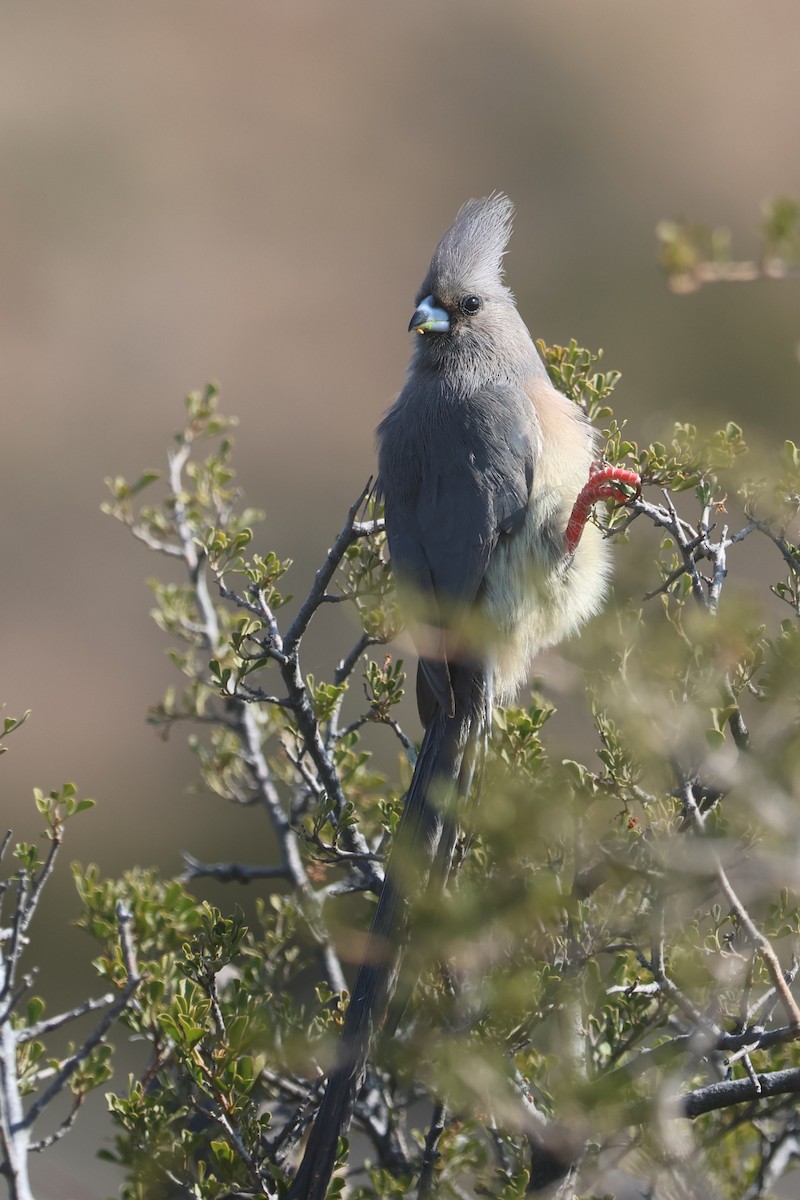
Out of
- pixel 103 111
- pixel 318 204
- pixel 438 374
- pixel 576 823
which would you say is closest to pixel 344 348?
pixel 318 204

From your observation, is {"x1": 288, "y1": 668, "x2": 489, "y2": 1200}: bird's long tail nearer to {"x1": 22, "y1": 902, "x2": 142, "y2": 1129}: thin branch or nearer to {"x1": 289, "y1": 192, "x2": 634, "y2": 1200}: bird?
{"x1": 289, "y1": 192, "x2": 634, "y2": 1200}: bird

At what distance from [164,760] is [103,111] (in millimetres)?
6337

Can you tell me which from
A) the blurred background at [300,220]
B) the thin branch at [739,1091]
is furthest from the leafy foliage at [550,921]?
the blurred background at [300,220]

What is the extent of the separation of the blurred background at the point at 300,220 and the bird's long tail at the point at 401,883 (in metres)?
6.44

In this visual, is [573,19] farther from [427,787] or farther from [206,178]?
[427,787]

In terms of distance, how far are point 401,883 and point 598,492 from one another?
105 cm

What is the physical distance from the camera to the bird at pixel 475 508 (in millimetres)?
2695

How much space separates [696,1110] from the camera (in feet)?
5.90

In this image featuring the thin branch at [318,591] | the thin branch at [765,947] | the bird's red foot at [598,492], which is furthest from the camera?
the bird's red foot at [598,492]

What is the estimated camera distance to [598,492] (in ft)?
9.13

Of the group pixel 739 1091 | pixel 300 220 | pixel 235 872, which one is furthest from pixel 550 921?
pixel 300 220

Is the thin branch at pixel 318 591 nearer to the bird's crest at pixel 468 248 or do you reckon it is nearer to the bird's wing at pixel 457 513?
the bird's wing at pixel 457 513

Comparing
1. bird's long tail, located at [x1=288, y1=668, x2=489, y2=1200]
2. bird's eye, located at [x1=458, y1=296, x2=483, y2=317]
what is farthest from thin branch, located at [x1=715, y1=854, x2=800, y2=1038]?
bird's eye, located at [x1=458, y1=296, x2=483, y2=317]

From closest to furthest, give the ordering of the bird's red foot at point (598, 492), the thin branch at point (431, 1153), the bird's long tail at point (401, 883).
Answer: the bird's long tail at point (401, 883), the thin branch at point (431, 1153), the bird's red foot at point (598, 492)
